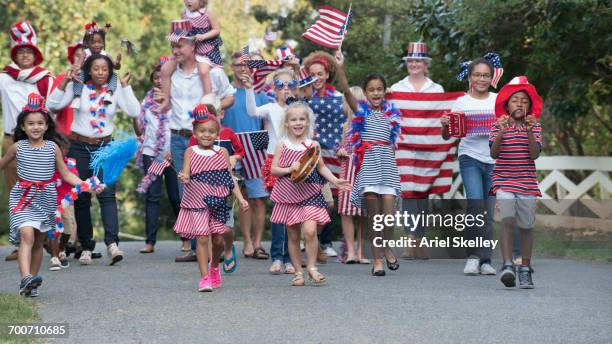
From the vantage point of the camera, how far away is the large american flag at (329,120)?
1300 centimetres

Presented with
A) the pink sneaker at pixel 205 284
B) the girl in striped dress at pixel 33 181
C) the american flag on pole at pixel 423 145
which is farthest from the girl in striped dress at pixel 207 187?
the american flag on pole at pixel 423 145

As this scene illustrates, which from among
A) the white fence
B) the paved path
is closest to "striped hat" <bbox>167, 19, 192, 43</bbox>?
the paved path

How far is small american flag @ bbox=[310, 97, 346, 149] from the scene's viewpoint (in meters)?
13.0

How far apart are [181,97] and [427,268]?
10.0 ft

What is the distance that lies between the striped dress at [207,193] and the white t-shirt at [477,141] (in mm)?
2687

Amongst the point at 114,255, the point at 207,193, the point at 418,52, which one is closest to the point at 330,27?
the point at 418,52

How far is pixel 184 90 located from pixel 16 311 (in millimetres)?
4258

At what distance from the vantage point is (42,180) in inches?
400

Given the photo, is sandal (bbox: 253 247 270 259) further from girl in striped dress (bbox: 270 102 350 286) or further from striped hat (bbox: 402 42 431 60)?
girl in striped dress (bbox: 270 102 350 286)

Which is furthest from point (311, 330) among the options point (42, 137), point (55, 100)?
point (55, 100)

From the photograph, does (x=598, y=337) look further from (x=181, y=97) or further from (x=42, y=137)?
(x=181, y=97)

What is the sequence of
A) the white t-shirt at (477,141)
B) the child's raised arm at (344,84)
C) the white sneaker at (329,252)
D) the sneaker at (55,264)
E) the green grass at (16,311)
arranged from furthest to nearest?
the white sneaker at (329,252) → the sneaker at (55,264) → the white t-shirt at (477,141) → the child's raised arm at (344,84) → the green grass at (16,311)

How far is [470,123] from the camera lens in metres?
11.9

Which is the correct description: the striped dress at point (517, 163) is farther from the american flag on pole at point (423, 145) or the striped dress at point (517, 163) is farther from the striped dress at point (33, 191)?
the striped dress at point (33, 191)
